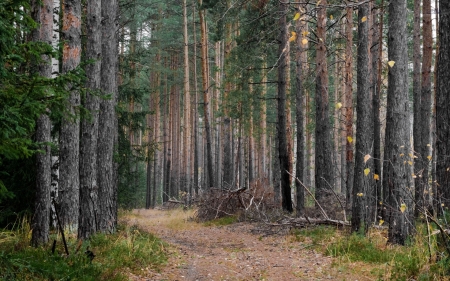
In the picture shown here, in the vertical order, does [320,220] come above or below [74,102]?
below

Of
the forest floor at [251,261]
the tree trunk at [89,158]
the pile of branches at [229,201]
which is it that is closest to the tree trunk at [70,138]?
the tree trunk at [89,158]

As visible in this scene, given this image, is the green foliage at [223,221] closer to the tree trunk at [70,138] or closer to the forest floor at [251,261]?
the forest floor at [251,261]

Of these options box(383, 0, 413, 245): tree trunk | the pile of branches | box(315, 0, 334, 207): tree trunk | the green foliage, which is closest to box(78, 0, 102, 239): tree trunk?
box(383, 0, 413, 245): tree trunk

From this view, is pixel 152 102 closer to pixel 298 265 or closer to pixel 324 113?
pixel 324 113

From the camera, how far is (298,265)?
756cm

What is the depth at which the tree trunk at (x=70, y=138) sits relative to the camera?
7.67 meters

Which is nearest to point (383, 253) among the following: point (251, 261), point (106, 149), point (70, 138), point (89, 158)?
point (251, 261)

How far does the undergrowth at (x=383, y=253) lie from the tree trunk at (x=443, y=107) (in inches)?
30.4

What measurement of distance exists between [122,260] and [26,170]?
4.20m

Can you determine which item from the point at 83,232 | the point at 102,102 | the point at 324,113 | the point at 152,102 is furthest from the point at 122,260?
the point at 152,102

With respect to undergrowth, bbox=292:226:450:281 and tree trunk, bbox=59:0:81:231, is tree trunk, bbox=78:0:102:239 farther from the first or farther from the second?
undergrowth, bbox=292:226:450:281

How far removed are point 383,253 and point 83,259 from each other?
5021mm

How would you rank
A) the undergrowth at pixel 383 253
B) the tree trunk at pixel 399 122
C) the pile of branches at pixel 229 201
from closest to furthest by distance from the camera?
1. the undergrowth at pixel 383 253
2. the tree trunk at pixel 399 122
3. the pile of branches at pixel 229 201

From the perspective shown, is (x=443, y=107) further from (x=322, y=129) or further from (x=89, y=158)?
(x=322, y=129)
